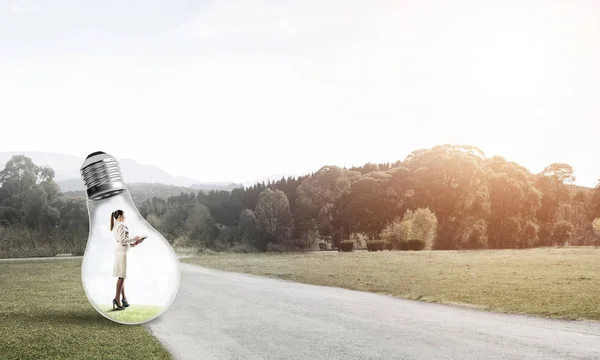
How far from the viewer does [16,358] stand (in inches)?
292

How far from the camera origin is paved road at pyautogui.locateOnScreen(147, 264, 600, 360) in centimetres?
847

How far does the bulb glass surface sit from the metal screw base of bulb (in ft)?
0.59

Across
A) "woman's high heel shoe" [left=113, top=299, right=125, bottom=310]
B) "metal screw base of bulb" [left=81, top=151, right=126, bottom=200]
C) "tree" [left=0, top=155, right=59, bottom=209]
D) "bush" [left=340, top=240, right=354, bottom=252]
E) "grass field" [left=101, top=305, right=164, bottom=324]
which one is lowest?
"bush" [left=340, top=240, right=354, bottom=252]

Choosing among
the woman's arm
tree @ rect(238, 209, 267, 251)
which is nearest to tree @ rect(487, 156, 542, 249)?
tree @ rect(238, 209, 267, 251)

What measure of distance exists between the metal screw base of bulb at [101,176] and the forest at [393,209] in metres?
40.4

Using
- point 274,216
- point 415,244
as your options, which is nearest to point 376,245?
point 415,244

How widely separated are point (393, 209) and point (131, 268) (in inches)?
1808

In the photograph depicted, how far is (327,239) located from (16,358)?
45.7 metres

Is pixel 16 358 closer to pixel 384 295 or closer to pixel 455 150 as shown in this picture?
pixel 384 295

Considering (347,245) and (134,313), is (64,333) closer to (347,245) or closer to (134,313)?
(134,313)

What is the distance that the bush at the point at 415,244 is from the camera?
44875 millimetres

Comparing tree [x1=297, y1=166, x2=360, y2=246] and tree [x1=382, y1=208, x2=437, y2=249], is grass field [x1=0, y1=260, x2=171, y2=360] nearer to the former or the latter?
tree [x1=382, y1=208, x2=437, y2=249]

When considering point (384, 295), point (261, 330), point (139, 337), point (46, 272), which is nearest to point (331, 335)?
point (261, 330)

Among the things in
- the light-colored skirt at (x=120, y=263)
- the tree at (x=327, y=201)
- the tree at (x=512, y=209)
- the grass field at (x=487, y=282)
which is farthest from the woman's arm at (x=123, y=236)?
the tree at (x=512, y=209)
